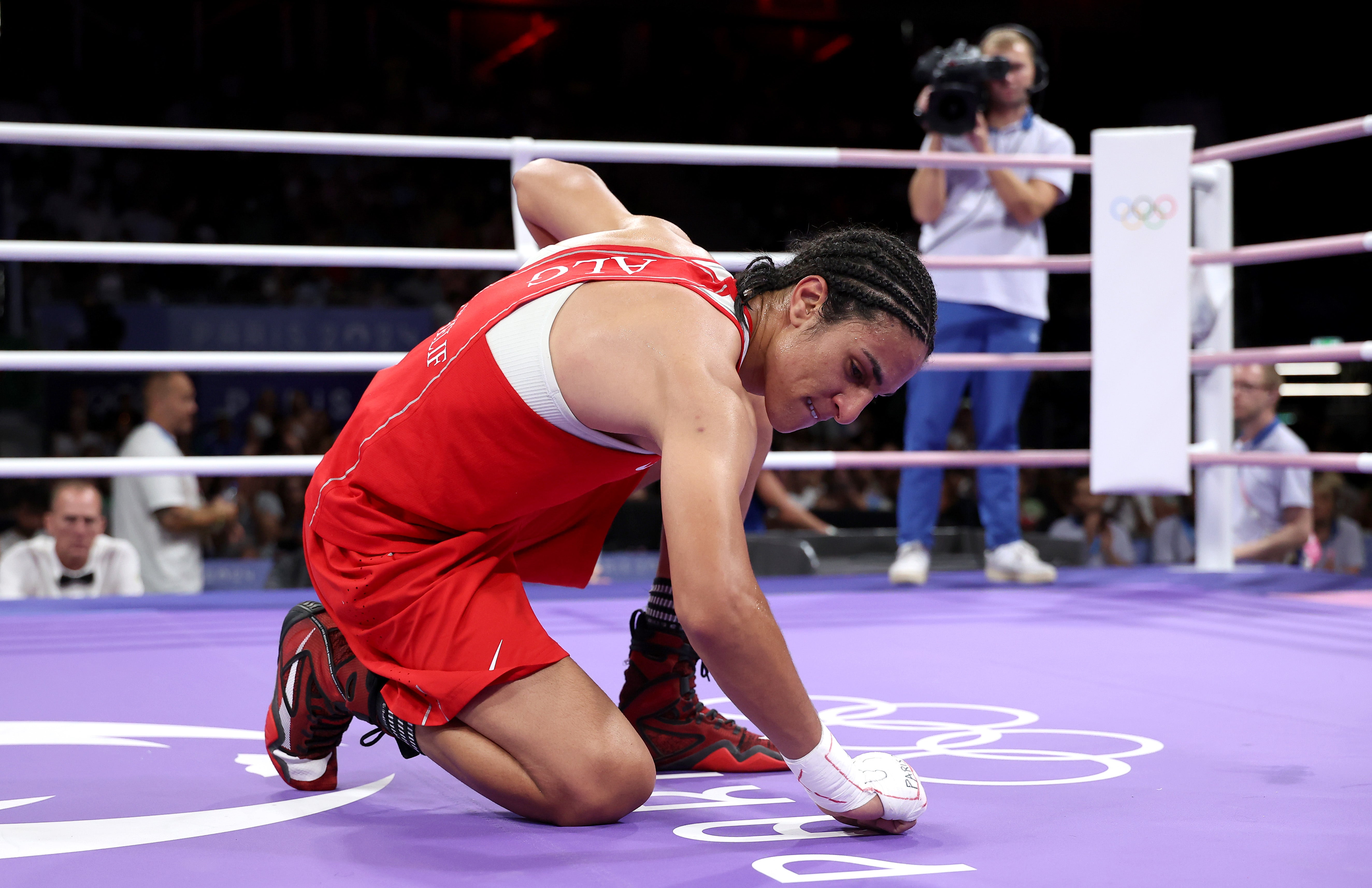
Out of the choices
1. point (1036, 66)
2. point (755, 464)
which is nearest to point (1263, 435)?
point (1036, 66)

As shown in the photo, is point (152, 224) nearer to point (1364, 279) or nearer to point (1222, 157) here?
point (1222, 157)

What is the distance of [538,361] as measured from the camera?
3.71ft

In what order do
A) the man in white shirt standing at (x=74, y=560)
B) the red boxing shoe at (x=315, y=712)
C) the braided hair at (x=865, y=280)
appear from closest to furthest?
the braided hair at (x=865, y=280) → the red boxing shoe at (x=315, y=712) → the man in white shirt standing at (x=74, y=560)

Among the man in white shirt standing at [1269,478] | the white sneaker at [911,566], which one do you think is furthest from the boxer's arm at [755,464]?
the man in white shirt standing at [1269,478]

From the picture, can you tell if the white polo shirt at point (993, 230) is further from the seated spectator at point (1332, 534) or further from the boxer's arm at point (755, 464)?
the seated spectator at point (1332, 534)

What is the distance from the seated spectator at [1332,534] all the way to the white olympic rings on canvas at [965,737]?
164 inches

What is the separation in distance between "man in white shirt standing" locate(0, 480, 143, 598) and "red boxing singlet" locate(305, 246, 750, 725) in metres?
2.08

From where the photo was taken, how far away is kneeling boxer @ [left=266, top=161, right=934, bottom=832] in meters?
1.01

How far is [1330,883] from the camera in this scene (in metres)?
0.90

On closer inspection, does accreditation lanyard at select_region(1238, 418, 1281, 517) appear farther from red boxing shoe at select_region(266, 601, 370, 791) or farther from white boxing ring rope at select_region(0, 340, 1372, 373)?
red boxing shoe at select_region(266, 601, 370, 791)

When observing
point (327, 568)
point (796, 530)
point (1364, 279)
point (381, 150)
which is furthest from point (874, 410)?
point (327, 568)

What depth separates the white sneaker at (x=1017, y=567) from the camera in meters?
2.81

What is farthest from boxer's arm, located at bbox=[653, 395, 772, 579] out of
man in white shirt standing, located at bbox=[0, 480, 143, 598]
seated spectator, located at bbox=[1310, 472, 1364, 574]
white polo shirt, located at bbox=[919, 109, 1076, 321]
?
seated spectator, located at bbox=[1310, 472, 1364, 574]

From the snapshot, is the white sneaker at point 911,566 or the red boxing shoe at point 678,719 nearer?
the red boxing shoe at point 678,719
